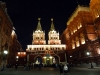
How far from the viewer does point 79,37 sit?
4456 cm

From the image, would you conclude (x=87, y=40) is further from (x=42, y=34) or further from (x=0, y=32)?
(x=42, y=34)

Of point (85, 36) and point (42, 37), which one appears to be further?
point (42, 37)

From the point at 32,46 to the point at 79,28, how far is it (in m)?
32.6

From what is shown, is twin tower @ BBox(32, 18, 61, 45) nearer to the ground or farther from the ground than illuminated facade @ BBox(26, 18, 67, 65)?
farther from the ground

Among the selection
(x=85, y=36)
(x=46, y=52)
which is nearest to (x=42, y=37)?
(x=46, y=52)

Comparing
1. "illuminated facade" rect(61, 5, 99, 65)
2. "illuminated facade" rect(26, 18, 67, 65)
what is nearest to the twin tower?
"illuminated facade" rect(26, 18, 67, 65)

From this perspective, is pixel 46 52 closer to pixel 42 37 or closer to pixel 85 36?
pixel 42 37

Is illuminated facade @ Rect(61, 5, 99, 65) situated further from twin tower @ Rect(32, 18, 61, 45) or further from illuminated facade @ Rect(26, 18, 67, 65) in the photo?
twin tower @ Rect(32, 18, 61, 45)

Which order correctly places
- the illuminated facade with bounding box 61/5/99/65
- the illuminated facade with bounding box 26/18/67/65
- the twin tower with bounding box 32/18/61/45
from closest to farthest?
the illuminated facade with bounding box 61/5/99/65 < the illuminated facade with bounding box 26/18/67/65 < the twin tower with bounding box 32/18/61/45

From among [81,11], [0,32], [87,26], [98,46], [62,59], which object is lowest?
[62,59]

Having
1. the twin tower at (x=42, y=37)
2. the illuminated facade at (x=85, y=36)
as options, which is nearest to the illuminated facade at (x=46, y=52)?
the twin tower at (x=42, y=37)

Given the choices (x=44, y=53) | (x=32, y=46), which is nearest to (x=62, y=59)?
(x=44, y=53)

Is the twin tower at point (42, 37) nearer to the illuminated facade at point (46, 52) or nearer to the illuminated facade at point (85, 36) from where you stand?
the illuminated facade at point (46, 52)

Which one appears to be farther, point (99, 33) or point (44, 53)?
point (44, 53)
